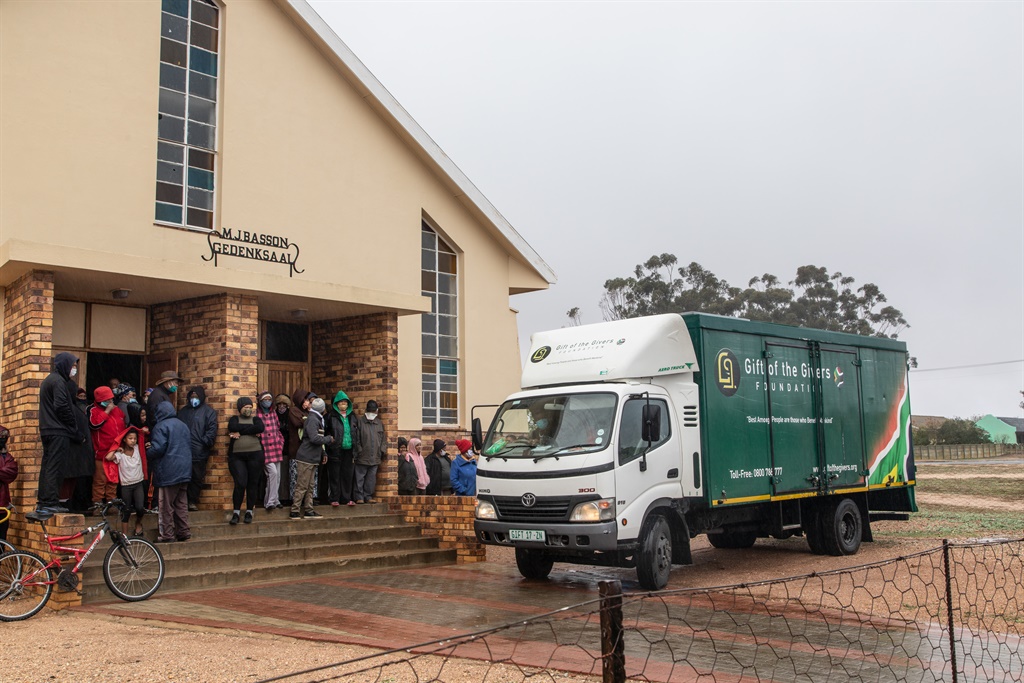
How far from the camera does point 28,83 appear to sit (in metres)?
12.3

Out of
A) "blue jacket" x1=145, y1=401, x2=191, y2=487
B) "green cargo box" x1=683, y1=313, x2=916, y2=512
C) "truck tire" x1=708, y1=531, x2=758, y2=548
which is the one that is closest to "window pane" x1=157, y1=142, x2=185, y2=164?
"blue jacket" x1=145, y1=401, x2=191, y2=487

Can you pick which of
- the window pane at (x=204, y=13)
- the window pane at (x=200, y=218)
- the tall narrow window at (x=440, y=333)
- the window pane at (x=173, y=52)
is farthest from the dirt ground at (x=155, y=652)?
the window pane at (x=204, y=13)

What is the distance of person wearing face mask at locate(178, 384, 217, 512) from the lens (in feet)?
38.2

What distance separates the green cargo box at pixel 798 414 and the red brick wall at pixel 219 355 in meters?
6.12

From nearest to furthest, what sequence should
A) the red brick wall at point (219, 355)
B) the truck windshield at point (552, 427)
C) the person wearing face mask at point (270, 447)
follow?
the truck windshield at point (552, 427)
the person wearing face mask at point (270, 447)
the red brick wall at point (219, 355)

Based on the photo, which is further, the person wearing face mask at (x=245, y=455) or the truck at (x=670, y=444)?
the person wearing face mask at (x=245, y=455)

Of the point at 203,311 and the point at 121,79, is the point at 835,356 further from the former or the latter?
the point at 121,79

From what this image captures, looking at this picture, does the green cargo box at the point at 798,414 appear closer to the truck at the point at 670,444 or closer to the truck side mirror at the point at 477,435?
the truck at the point at 670,444

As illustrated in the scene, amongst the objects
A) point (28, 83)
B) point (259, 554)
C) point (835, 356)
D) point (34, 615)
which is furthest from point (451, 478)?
point (28, 83)

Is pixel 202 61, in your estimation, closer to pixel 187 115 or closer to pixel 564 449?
pixel 187 115

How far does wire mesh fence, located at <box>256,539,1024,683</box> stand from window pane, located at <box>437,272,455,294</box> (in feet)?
31.7

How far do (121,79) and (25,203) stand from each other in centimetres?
239

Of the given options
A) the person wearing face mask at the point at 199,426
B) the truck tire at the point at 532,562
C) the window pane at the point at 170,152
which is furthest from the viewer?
the window pane at the point at 170,152

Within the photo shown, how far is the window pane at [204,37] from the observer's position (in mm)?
14453
